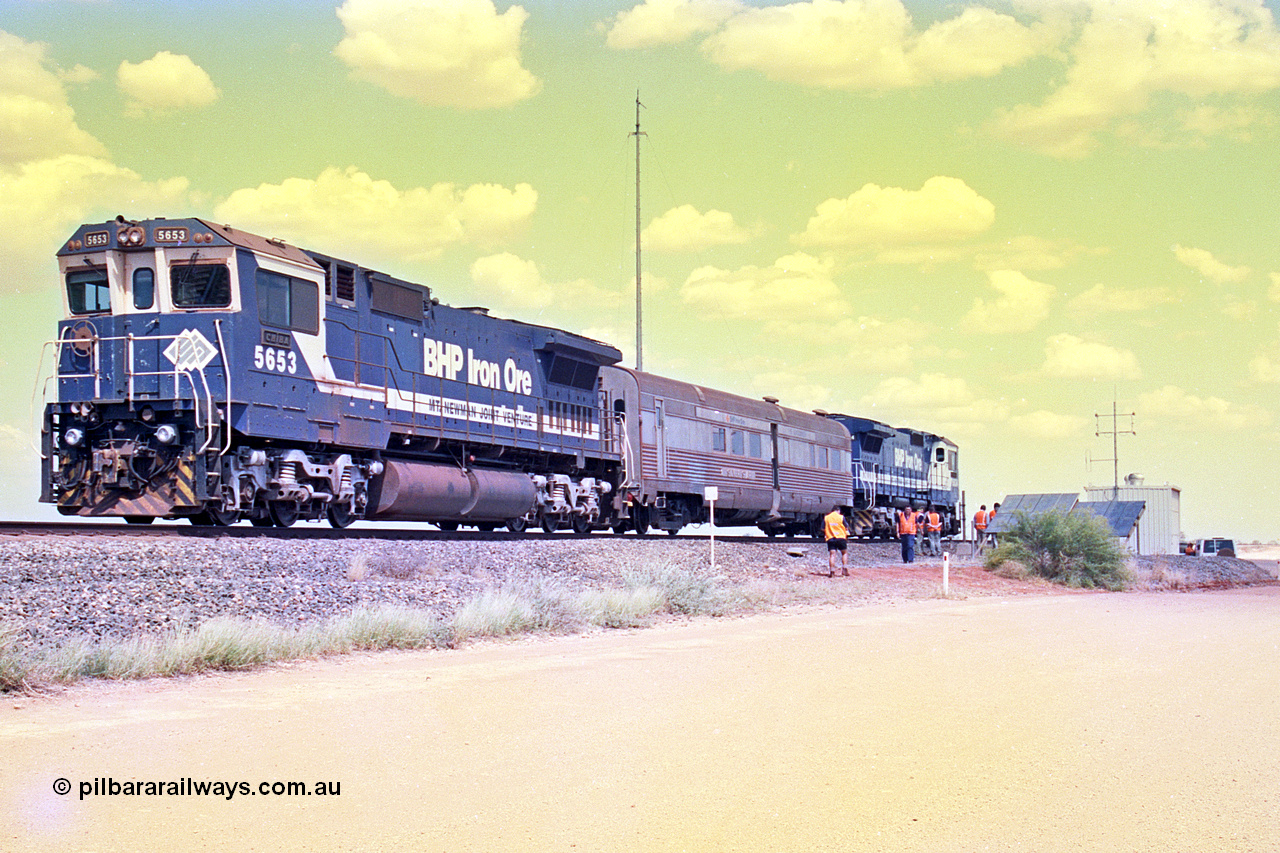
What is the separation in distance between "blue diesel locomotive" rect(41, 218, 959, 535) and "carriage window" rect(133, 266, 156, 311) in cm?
2

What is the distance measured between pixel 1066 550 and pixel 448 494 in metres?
17.8

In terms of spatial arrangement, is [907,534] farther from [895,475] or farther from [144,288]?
[144,288]

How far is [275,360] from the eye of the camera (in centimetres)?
1648

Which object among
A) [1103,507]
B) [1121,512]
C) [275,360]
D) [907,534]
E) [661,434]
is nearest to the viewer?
[275,360]

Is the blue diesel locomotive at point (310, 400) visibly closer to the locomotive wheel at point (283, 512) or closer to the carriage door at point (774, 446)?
the locomotive wheel at point (283, 512)

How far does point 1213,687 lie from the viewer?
953cm

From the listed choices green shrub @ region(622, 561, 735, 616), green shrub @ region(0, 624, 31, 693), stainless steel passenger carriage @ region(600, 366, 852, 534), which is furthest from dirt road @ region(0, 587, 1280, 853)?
stainless steel passenger carriage @ region(600, 366, 852, 534)

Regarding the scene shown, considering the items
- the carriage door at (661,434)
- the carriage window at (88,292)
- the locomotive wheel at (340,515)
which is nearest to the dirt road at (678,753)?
the locomotive wheel at (340,515)

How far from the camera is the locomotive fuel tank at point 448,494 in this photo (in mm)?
18688

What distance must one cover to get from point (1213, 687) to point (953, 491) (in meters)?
40.5

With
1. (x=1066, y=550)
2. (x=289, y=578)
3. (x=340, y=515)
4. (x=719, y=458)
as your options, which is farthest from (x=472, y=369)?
(x=1066, y=550)

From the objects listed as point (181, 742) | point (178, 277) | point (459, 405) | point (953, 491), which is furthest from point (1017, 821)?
point (953, 491)

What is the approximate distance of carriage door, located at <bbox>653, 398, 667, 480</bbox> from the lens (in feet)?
87.7

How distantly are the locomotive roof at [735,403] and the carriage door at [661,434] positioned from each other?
33cm
